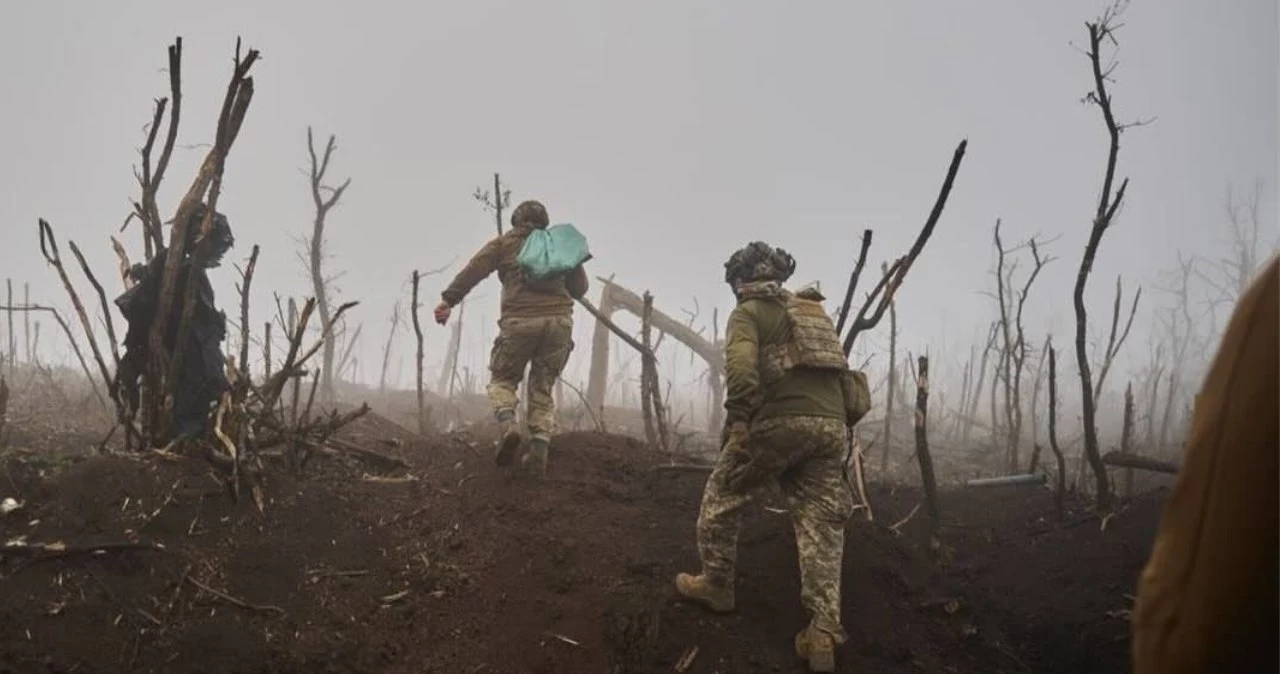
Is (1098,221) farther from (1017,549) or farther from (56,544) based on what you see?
(56,544)

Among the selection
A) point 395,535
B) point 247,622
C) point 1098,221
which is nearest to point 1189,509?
point 247,622

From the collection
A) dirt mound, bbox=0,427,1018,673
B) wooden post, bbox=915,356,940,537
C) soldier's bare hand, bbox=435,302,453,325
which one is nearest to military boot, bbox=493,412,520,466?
dirt mound, bbox=0,427,1018,673

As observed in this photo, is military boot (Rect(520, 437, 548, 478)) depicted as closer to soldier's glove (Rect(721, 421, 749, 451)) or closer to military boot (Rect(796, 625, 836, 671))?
soldier's glove (Rect(721, 421, 749, 451))

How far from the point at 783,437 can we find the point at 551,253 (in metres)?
2.47

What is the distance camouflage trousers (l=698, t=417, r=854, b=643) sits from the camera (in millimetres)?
3732

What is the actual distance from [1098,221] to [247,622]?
21.7 ft

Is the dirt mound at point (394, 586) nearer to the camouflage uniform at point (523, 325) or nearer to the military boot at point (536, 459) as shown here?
the military boot at point (536, 459)

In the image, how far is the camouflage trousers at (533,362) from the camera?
552 cm

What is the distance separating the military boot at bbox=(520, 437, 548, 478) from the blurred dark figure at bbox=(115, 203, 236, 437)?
84.7 inches

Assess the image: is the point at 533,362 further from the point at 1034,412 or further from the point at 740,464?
the point at 1034,412

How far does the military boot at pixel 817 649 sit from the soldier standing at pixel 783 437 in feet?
0.05

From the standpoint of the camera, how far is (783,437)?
12.6 feet

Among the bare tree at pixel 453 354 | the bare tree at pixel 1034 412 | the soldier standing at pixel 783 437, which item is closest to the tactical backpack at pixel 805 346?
the soldier standing at pixel 783 437

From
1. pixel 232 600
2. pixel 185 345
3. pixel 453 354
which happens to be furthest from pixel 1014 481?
pixel 453 354
